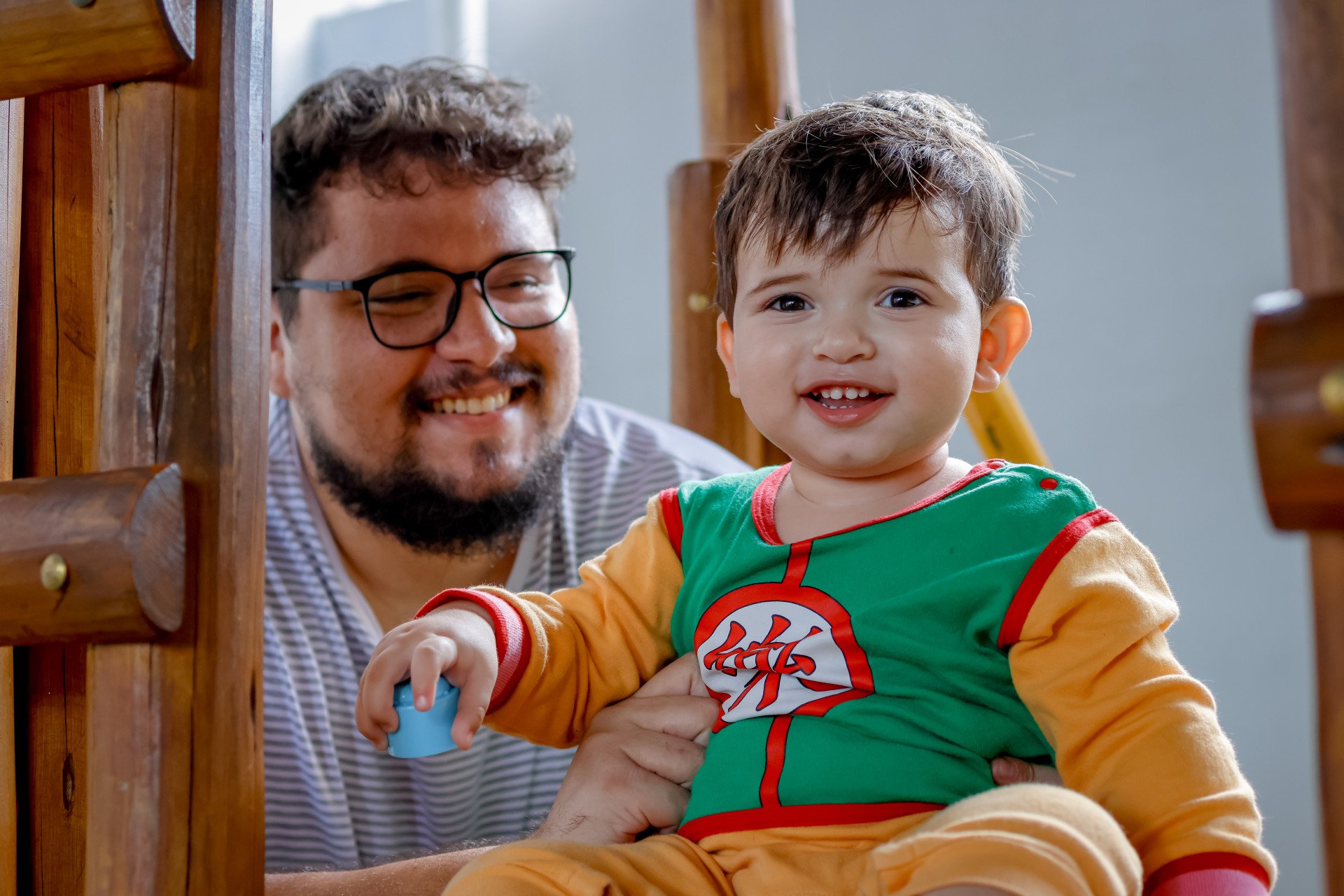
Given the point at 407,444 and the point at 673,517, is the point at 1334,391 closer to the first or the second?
the point at 673,517

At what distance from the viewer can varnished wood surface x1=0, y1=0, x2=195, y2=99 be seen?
81 centimetres

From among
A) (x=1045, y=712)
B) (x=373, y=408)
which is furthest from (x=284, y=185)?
(x=1045, y=712)

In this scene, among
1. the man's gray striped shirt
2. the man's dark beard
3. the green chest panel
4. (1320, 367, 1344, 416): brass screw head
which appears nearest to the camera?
(1320, 367, 1344, 416): brass screw head

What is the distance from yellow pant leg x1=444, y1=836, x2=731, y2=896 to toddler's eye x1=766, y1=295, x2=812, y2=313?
409 millimetres

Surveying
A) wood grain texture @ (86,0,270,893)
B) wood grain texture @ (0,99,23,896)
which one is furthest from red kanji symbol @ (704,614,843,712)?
wood grain texture @ (0,99,23,896)

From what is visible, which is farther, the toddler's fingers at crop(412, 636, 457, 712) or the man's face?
the man's face

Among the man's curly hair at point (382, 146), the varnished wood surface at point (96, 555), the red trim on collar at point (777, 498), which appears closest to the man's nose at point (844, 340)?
the red trim on collar at point (777, 498)

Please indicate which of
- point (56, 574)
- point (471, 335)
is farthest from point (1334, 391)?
point (471, 335)

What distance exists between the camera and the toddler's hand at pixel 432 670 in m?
0.85

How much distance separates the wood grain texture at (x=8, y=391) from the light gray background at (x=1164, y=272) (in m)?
2.30

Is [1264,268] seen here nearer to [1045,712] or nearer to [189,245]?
[1045,712]

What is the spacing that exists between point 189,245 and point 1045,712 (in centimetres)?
67

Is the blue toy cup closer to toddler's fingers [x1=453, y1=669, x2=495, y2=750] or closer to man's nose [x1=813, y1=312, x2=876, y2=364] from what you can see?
toddler's fingers [x1=453, y1=669, x2=495, y2=750]

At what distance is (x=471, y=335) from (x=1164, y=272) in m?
1.83
